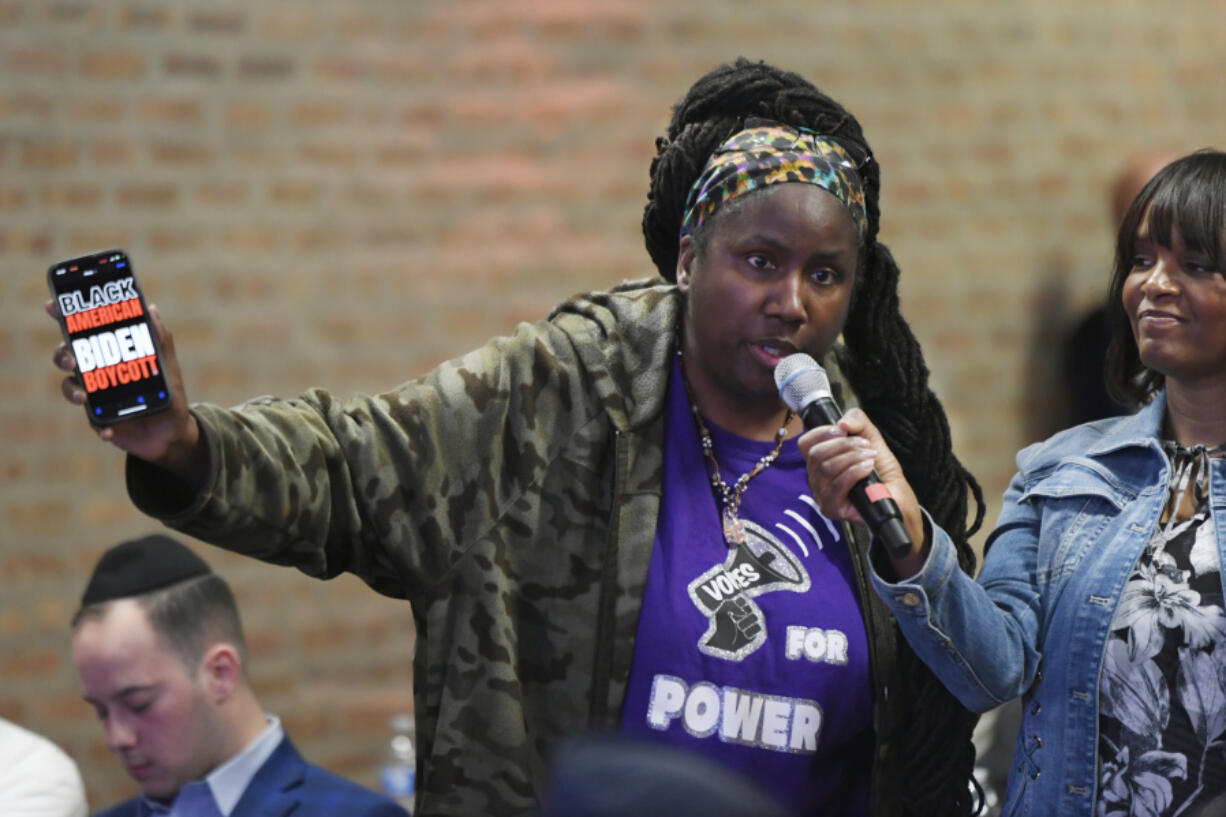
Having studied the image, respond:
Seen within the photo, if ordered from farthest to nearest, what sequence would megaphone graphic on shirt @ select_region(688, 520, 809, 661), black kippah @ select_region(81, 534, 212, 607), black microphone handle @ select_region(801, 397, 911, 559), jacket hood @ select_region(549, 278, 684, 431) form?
black kippah @ select_region(81, 534, 212, 607) → jacket hood @ select_region(549, 278, 684, 431) → megaphone graphic on shirt @ select_region(688, 520, 809, 661) → black microphone handle @ select_region(801, 397, 911, 559)

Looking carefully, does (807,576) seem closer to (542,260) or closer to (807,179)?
(807,179)

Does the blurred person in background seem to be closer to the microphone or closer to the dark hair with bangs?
the microphone

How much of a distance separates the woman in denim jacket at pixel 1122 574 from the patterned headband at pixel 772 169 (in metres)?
0.36

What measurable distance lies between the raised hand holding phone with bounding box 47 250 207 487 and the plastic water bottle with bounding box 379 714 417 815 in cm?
214

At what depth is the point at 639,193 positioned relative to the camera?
4.71 m

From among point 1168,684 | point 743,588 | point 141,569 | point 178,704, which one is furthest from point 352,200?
point 1168,684

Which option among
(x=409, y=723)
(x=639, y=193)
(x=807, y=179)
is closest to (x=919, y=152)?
(x=639, y=193)

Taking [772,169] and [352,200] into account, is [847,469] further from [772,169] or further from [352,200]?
[352,200]

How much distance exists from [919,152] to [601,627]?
3483 millimetres

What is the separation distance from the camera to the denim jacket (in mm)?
2012

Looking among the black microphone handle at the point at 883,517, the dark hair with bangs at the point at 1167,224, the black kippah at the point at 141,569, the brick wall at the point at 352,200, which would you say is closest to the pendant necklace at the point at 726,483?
the black microphone handle at the point at 883,517

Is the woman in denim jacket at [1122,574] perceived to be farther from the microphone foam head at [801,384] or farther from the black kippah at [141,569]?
the black kippah at [141,569]

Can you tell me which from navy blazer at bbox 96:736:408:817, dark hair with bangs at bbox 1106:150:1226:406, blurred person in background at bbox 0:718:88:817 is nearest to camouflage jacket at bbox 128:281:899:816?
dark hair with bangs at bbox 1106:150:1226:406

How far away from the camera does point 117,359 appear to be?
1.73 metres
